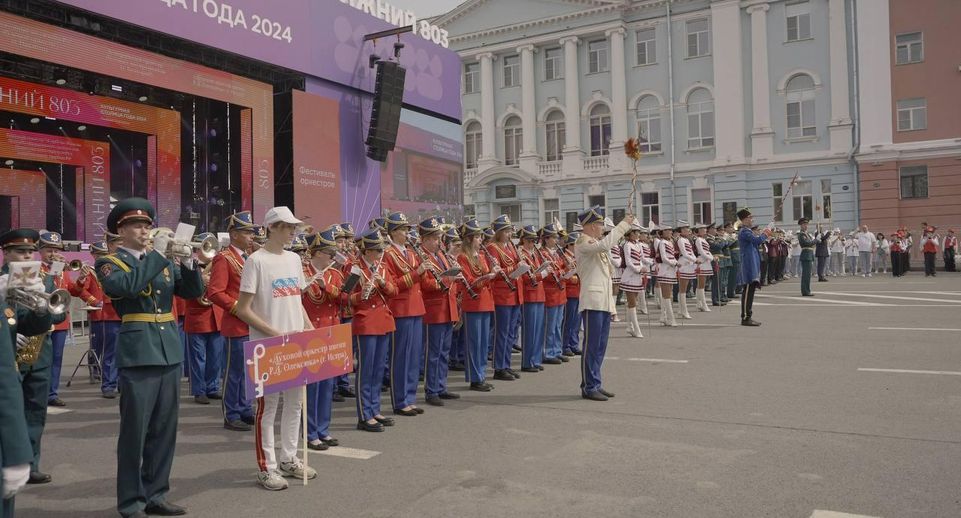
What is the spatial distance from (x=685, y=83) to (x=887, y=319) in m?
24.6

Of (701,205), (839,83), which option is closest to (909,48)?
(839,83)

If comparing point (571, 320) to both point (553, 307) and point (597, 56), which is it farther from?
point (597, 56)

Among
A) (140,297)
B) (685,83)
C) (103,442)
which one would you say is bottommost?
(103,442)

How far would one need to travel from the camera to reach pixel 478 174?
40906 millimetres

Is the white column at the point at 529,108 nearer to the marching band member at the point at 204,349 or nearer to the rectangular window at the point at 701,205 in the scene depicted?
the rectangular window at the point at 701,205

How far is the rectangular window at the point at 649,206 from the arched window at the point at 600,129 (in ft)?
10.5

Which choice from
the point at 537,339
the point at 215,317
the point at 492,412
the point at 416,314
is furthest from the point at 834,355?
the point at 215,317

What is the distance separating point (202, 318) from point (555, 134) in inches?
1318

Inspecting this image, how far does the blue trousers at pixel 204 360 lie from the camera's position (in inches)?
353

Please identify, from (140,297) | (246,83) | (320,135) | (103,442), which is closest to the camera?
(140,297)

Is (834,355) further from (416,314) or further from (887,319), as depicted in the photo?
(416,314)

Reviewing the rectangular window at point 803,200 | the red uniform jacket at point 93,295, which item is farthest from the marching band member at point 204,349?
the rectangular window at point 803,200

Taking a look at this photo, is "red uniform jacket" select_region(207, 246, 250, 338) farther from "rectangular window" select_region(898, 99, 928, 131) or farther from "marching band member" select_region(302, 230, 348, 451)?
"rectangular window" select_region(898, 99, 928, 131)

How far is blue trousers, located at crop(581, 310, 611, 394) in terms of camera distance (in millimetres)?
8133
